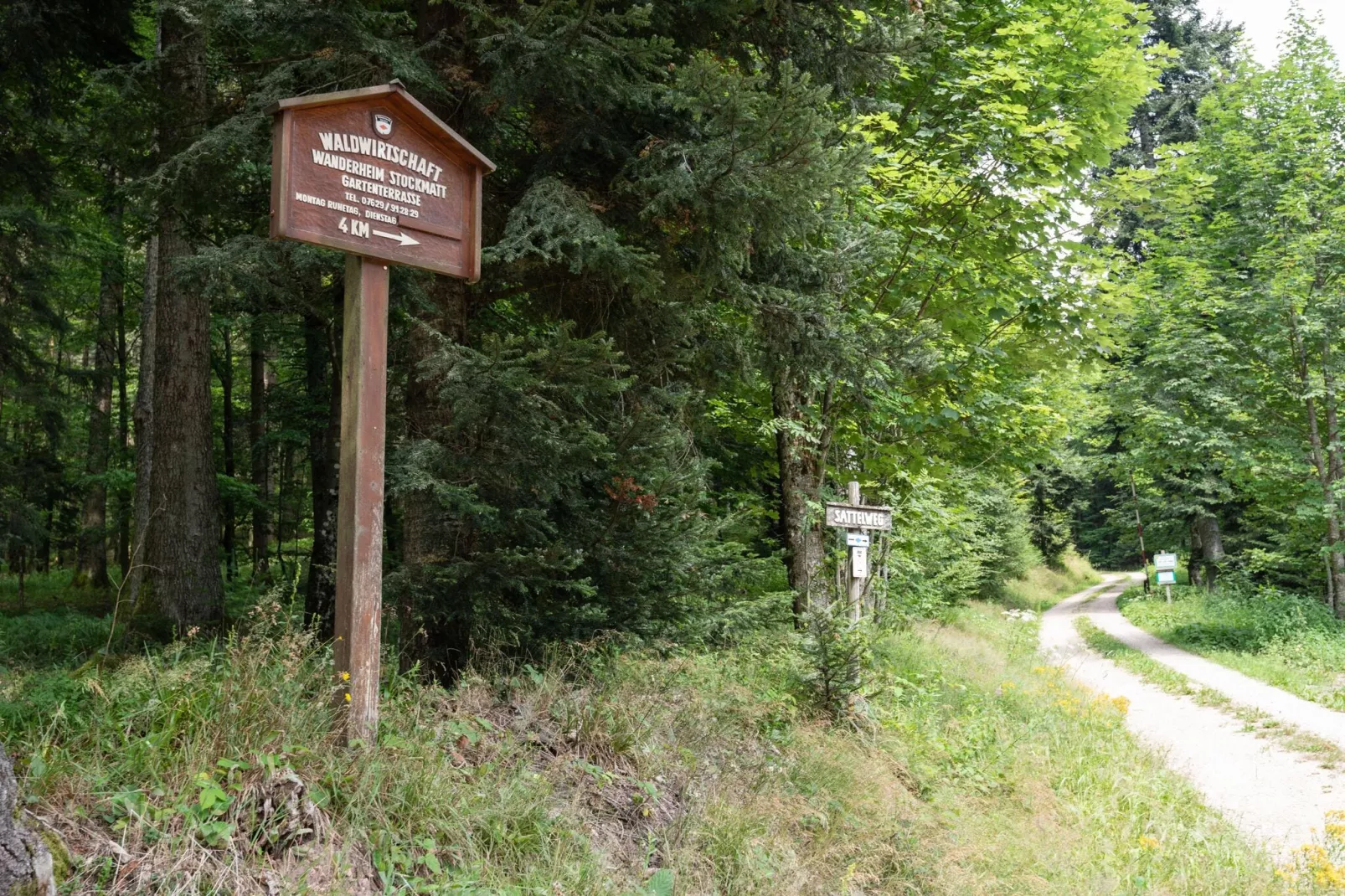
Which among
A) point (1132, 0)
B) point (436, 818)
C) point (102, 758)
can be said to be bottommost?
point (436, 818)

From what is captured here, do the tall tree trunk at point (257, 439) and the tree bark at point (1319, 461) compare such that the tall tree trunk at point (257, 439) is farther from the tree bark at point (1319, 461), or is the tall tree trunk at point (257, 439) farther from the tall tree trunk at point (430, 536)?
the tree bark at point (1319, 461)

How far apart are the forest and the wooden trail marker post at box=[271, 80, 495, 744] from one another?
32 cm

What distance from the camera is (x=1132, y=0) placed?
11344mm

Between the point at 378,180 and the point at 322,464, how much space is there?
879cm

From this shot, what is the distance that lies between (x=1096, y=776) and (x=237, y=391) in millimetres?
23570

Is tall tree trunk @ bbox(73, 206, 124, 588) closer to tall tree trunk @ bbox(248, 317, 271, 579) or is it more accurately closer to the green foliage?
tall tree trunk @ bbox(248, 317, 271, 579)

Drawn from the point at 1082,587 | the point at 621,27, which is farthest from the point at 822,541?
the point at 1082,587

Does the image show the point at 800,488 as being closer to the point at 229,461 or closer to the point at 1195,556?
the point at 229,461

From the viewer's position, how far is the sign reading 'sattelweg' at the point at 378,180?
3.83m

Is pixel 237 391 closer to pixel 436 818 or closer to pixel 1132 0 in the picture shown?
pixel 1132 0

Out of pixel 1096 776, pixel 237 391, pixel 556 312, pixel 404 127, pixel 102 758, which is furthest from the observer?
pixel 237 391

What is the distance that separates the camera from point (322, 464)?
40.0 ft

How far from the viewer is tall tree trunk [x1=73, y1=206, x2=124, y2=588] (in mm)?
17391

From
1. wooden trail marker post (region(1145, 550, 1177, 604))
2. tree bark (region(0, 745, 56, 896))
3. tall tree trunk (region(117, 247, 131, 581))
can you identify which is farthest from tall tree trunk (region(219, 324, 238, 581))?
wooden trail marker post (region(1145, 550, 1177, 604))
